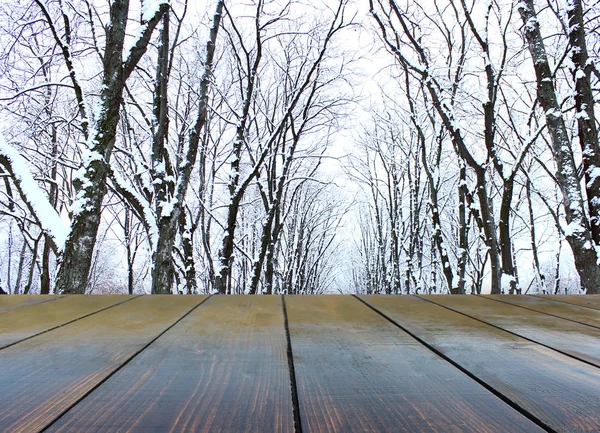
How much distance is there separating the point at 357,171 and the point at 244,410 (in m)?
11.7

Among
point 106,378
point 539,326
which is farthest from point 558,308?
point 106,378

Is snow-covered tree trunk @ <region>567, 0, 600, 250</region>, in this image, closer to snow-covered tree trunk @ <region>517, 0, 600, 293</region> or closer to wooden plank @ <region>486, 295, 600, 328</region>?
snow-covered tree trunk @ <region>517, 0, 600, 293</region>

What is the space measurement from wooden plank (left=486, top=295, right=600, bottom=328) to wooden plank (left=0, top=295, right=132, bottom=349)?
6.08 ft

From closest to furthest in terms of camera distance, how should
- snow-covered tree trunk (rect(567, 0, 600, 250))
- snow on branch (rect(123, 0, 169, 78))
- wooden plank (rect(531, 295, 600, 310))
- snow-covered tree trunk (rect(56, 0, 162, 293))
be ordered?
1. wooden plank (rect(531, 295, 600, 310))
2. snow-covered tree trunk (rect(56, 0, 162, 293))
3. snow on branch (rect(123, 0, 169, 78))
4. snow-covered tree trunk (rect(567, 0, 600, 250))

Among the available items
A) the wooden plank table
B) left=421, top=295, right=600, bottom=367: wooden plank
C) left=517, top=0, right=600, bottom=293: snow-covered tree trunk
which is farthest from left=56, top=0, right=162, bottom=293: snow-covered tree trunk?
left=517, top=0, right=600, bottom=293: snow-covered tree trunk

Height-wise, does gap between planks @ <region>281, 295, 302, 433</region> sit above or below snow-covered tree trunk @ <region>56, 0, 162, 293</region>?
below

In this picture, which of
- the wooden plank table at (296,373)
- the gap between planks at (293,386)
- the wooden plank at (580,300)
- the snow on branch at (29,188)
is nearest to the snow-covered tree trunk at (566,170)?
the wooden plank at (580,300)

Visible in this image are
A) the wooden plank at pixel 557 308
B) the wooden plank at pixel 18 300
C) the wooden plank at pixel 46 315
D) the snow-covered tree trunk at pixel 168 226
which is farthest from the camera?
the snow-covered tree trunk at pixel 168 226

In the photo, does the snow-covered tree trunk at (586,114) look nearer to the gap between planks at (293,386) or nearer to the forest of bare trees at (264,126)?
the forest of bare trees at (264,126)

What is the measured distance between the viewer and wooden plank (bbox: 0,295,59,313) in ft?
5.42

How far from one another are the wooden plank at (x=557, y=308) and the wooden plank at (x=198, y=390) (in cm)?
117

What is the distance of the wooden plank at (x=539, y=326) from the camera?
3.44ft

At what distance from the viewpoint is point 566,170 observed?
4.07m

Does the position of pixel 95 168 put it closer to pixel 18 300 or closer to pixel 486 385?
pixel 18 300
